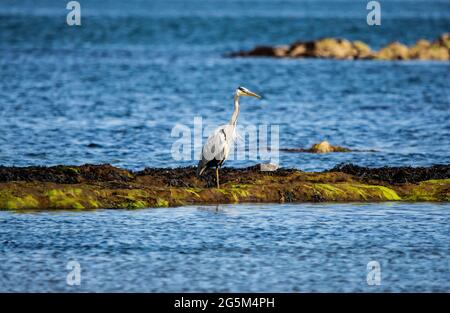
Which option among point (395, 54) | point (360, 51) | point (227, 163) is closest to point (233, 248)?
point (227, 163)

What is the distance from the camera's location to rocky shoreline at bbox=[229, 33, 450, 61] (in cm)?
6719

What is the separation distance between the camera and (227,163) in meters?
26.8

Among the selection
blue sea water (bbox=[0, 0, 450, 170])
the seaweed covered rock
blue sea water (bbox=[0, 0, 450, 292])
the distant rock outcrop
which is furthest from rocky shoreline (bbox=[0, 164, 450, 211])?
the seaweed covered rock

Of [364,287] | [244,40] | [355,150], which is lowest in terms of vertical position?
[364,287]

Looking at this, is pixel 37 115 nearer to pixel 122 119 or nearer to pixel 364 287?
pixel 122 119

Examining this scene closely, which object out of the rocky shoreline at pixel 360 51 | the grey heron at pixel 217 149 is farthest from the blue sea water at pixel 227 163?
the rocky shoreline at pixel 360 51

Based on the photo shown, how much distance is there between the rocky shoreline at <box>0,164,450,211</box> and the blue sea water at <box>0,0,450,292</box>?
0.33 meters

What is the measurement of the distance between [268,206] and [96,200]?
3.36m

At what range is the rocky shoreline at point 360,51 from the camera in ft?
220

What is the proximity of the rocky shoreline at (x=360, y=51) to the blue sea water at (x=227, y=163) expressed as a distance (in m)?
2.23

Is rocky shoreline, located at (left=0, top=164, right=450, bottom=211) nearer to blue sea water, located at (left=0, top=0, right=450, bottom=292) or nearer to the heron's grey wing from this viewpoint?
blue sea water, located at (left=0, top=0, right=450, bottom=292)

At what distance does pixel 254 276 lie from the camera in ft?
54.5

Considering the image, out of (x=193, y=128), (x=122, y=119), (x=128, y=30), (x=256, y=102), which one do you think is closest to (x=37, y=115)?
(x=122, y=119)

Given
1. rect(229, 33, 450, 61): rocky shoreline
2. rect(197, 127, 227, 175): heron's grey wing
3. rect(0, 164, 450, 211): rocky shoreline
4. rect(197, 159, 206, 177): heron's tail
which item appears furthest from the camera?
rect(229, 33, 450, 61): rocky shoreline
